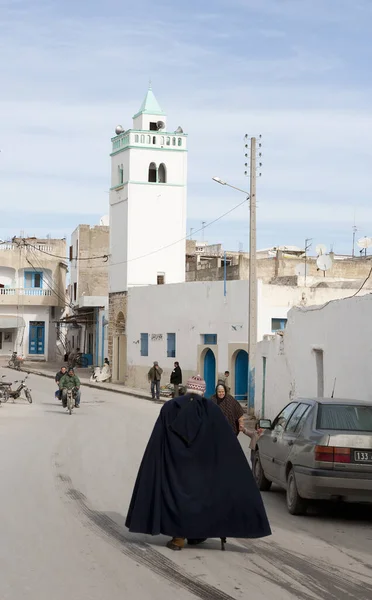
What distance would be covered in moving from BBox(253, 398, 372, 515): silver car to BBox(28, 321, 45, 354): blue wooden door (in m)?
66.2

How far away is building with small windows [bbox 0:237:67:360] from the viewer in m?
76.7

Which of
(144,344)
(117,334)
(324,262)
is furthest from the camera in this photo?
(117,334)

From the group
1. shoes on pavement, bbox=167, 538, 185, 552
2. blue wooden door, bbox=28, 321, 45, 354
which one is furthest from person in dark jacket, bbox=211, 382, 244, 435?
blue wooden door, bbox=28, 321, 45, 354

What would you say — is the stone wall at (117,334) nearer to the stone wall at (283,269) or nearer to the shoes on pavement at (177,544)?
the stone wall at (283,269)

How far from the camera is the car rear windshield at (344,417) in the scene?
11.7 m

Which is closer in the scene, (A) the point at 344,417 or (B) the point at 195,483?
(B) the point at 195,483

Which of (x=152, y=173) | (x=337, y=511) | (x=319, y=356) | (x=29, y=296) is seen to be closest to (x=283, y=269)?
(x=152, y=173)

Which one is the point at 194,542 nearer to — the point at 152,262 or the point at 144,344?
the point at 144,344

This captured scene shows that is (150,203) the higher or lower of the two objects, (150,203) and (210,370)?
the higher

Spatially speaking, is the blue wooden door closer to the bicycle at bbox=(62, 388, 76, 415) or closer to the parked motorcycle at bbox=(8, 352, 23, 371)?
the parked motorcycle at bbox=(8, 352, 23, 371)

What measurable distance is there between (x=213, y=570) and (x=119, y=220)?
4659 cm

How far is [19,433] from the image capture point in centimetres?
2281

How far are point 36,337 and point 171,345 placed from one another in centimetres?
3363

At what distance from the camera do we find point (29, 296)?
77062 millimetres
